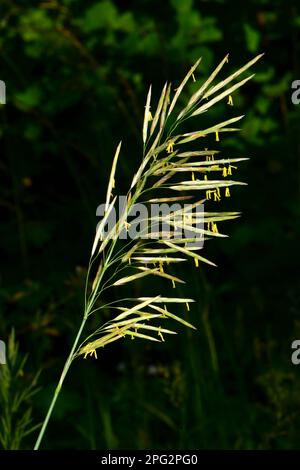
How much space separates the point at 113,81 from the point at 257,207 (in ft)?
2.47

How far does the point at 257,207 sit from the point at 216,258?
0.28 metres

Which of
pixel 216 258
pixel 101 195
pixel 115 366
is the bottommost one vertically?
pixel 115 366

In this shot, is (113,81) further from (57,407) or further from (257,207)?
(57,407)

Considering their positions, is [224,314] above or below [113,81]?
below

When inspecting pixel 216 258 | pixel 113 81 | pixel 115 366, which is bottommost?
pixel 115 366

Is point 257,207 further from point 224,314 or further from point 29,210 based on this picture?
point 29,210

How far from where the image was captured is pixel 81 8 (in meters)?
3.53

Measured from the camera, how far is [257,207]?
3400 millimetres

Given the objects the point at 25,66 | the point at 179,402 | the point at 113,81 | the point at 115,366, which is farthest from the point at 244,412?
the point at 25,66
